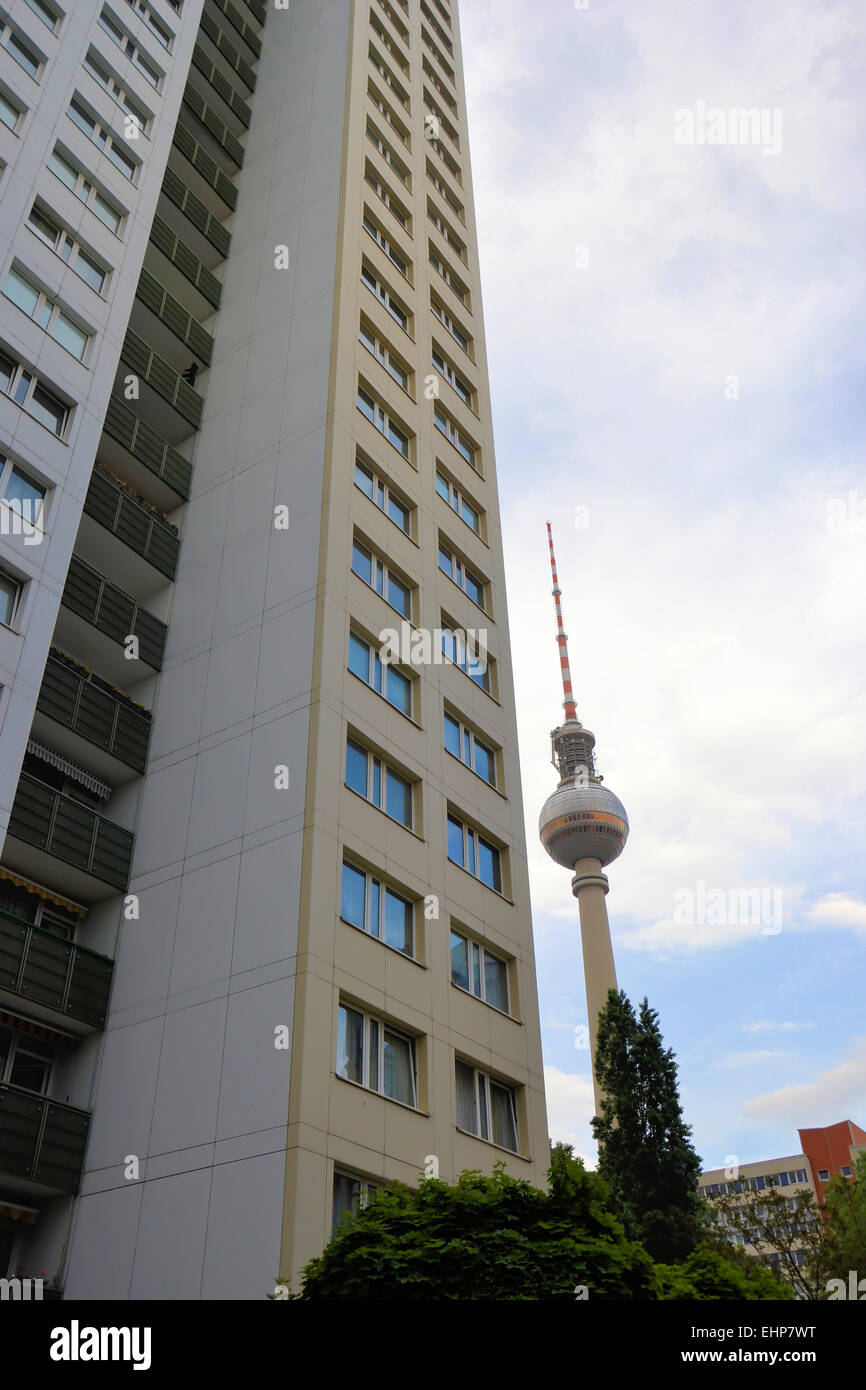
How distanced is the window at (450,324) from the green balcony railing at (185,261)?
680 centimetres

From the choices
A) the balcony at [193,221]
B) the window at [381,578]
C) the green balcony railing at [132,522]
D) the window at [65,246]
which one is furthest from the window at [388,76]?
the window at [381,578]

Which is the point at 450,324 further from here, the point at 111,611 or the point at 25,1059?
the point at 25,1059

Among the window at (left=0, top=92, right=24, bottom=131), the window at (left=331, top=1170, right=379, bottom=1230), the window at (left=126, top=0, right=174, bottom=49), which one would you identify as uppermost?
the window at (left=126, top=0, right=174, bottom=49)

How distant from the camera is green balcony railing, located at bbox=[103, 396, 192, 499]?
2656 centimetres

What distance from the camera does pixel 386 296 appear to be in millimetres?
31859

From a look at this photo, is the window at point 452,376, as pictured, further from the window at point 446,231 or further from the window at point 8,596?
the window at point 8,596

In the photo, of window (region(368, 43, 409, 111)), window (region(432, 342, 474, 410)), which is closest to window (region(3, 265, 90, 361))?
window (region(432, 342, 474, 410))

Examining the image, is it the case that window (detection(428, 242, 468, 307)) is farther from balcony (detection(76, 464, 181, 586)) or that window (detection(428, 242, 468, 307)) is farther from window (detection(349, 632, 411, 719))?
window (detection(349, 632, 411, 719))

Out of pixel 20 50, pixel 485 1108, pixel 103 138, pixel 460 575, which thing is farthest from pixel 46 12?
pixel 485 1108

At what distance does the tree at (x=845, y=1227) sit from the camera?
1511 inches

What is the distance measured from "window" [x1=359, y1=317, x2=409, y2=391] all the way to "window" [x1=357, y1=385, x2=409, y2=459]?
5.05 ft
